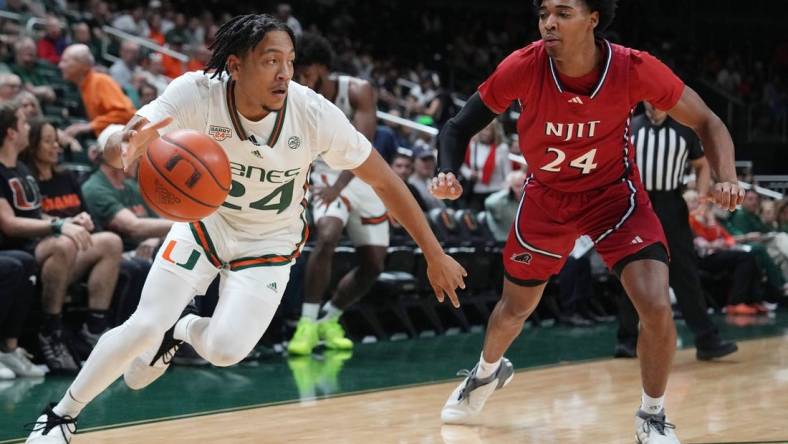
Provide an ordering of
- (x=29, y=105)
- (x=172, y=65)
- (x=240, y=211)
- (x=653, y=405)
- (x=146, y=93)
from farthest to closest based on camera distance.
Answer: (x=172, y=65)
(x=146, y=93)
(x=29, y=105)
(x=653, y=405)
(x=240, y=211)

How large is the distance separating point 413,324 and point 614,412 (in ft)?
15.0

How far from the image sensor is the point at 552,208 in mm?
5094

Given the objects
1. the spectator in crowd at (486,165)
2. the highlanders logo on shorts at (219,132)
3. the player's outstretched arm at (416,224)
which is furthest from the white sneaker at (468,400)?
the spectator in crowd at (486,165)

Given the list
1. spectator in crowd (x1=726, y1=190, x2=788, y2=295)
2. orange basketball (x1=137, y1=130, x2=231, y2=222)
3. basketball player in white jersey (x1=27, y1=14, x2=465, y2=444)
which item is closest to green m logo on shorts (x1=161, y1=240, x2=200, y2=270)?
basketball player in white jersey (x1=27, y1=14, x2=465, y2=444)

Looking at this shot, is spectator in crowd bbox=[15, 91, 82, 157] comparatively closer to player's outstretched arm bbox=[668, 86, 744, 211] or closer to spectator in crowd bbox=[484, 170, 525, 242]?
spectator in crowd bbox=[484, 170, 525, 242]

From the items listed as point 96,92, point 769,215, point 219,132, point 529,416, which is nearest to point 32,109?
point 96,92

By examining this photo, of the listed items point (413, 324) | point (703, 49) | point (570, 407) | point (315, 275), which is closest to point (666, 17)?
point (703, 49)

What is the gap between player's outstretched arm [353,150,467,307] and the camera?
4234 mm

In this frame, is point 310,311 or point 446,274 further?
point 310,311

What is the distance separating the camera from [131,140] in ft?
12.7

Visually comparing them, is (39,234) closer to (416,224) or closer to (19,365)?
(19,365)

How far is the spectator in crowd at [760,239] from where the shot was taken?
12477 millimetres

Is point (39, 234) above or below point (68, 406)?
below

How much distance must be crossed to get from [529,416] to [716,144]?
1658 mm
